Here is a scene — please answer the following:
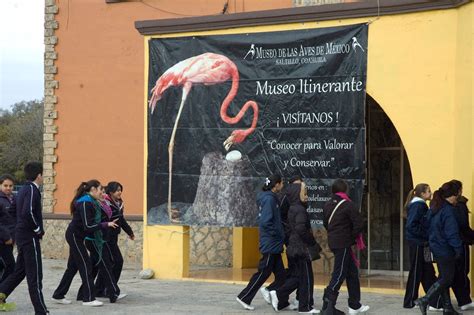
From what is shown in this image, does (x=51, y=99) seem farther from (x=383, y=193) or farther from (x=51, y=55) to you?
(x=383, y=193)

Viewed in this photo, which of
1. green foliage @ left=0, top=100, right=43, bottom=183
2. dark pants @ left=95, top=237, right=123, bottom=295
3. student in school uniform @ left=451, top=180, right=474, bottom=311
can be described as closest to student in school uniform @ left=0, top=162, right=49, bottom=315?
dark pants @ left=95, top=237, right=123, bottom=295

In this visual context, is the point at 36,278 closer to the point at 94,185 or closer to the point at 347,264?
the point at 94,185

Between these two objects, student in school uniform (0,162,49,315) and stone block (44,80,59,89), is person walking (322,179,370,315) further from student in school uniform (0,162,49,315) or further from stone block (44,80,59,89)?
stone block (44,80,59,89)

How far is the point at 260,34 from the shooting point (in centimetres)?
1645

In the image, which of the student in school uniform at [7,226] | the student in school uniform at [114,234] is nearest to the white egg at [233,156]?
the student in school uniform at [114,234]

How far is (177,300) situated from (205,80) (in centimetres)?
428

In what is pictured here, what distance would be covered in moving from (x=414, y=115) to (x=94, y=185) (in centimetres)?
505

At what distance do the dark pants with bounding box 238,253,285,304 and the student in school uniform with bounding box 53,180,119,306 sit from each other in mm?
2225

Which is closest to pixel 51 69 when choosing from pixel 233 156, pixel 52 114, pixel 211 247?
pixel 52 114

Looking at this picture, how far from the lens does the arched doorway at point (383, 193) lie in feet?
59.2

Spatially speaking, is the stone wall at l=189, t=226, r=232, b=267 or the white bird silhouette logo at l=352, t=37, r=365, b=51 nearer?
the white bird silhouette logo at l=352, t=37, r=365, b=51

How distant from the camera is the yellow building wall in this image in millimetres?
14219

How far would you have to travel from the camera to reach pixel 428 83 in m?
14.8

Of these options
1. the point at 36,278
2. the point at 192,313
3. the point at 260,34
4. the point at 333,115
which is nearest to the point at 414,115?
the point at 333,115
